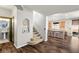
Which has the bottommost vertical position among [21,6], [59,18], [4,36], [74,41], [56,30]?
[74,41]

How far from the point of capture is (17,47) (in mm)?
2021

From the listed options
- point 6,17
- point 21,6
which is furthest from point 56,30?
point 6,17

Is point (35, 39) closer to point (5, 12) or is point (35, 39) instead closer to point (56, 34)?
point (56, 34)

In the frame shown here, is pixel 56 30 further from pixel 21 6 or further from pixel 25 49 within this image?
pixel 21 6

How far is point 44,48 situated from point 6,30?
1071 mm

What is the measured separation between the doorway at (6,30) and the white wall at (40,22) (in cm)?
61

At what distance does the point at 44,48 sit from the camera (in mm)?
2135

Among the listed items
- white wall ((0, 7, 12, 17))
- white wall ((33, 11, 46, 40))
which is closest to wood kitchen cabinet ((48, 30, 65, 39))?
white wall ((33, 11, 46, 40))

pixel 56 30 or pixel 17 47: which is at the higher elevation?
pixel 56 30

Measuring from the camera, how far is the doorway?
1982 millimetres

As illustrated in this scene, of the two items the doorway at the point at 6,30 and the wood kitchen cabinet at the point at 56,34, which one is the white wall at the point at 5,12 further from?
the wood kitchen cabinet at the point at 56,34

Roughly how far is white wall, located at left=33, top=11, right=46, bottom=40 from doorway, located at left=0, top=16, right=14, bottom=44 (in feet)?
1.99

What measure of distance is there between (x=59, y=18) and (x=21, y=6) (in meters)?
1.01

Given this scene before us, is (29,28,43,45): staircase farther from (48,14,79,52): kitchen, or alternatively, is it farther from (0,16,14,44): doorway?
(0,16,14,44): doorway
